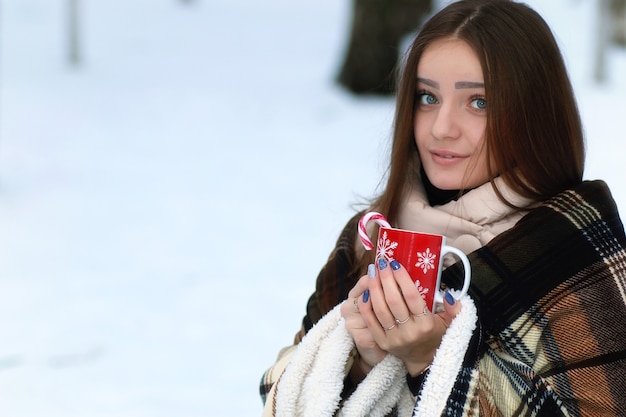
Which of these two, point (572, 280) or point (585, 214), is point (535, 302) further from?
point (585, 214)

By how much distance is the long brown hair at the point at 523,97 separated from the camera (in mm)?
1989

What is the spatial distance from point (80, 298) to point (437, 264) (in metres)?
3.70

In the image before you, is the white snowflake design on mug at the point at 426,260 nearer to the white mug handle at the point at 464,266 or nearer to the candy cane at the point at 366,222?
the white mug handle at the point at 464,266

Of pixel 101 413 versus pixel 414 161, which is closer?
pixel 414 161

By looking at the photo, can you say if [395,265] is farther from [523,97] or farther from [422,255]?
[523,97]

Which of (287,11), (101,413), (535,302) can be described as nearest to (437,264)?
(535,302)

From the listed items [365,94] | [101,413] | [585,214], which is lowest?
[101,413]

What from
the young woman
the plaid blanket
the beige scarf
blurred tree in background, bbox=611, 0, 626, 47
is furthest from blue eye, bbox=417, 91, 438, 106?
blurred tree in background, bbox=611, 0, 626, 47

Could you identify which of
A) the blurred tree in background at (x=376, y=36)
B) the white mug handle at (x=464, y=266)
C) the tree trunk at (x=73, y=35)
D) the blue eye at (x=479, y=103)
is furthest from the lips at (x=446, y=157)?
the tree trunk at (x=73, y=35)

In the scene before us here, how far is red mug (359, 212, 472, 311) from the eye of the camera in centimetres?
184

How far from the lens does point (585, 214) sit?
6.52ft

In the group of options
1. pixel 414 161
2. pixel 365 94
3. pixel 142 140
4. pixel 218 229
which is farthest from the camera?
pixel 365 94

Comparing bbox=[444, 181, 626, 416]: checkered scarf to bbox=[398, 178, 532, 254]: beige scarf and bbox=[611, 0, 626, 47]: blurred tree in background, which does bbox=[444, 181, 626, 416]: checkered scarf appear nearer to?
bbox=[398, 178, 532, 254]: beige scarf

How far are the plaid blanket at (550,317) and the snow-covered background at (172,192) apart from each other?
0.56m
